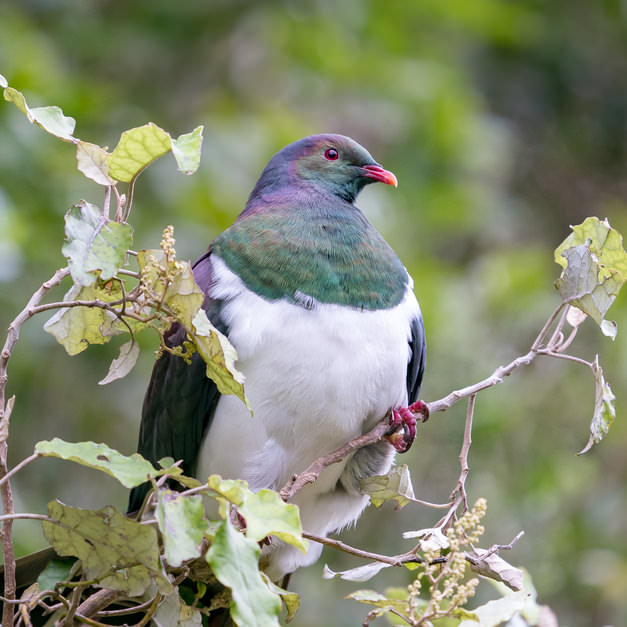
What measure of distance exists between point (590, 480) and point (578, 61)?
396 centimetres

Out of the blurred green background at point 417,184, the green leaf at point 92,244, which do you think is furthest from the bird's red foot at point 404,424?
the blurred green background at point 417,184

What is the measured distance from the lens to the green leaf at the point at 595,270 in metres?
1.95

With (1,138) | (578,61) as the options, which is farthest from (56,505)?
(578,61)

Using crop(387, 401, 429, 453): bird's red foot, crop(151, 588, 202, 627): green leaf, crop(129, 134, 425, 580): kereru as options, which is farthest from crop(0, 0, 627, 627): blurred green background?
crop(151, 588, 202, 627): green leaf

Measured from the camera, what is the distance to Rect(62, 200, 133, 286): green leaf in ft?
5.12

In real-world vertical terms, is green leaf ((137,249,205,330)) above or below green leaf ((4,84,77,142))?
below

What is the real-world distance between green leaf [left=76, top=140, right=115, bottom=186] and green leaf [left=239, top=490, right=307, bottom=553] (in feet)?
1.94

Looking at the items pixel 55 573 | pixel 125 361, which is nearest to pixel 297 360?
pixel 125 361

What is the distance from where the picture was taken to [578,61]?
724 centimetres

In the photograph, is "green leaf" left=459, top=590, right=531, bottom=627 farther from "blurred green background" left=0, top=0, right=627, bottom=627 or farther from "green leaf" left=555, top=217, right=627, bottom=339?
"blurred green background" left=0, top=0, right=627, bottom=627

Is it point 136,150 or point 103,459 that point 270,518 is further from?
point 136,150

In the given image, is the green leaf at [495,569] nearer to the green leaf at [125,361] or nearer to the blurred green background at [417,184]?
the green leaf at [125,361]

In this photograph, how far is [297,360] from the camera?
245 centimetres

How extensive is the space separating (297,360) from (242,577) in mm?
1033
